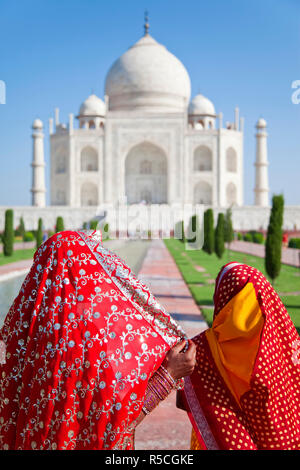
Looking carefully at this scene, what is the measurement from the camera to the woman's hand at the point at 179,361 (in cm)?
119

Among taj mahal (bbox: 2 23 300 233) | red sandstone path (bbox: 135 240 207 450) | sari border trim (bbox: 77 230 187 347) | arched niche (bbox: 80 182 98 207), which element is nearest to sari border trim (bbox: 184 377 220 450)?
sari border trim (bbox: 77 230 187 347)

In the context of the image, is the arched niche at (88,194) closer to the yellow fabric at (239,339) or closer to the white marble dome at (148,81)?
the white marble dome at (148,81)

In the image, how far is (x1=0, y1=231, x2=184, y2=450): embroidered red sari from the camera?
3.60ft

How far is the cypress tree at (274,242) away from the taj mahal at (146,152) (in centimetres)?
1816

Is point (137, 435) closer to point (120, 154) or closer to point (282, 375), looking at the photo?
point (282, 375)

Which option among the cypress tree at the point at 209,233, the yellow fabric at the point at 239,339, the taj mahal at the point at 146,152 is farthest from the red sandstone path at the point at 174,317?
the taj mahal at the point at 146,152

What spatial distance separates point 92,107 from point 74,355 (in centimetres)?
2688

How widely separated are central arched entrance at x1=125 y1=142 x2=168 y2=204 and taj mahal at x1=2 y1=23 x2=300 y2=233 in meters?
0.05

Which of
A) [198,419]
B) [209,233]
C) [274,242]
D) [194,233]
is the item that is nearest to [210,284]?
[274,242]

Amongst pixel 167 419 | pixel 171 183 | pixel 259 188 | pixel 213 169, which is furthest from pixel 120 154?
pixel 167 419

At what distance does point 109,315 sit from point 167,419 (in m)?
1.30

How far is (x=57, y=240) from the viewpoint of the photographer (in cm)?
117

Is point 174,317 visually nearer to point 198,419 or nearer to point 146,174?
point 198,419

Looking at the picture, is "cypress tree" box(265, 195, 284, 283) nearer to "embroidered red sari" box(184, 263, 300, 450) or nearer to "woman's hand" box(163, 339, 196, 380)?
"embroidered red sari" box(184, 263, 300, 450)
